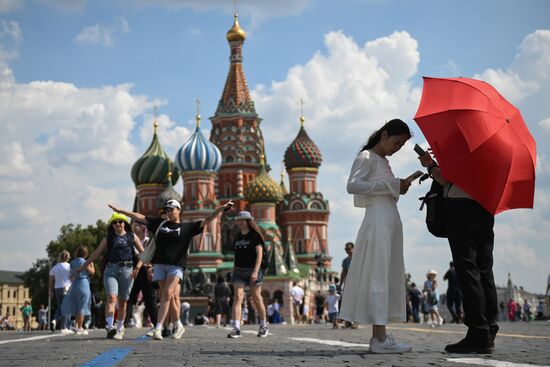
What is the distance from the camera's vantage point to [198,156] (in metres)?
68.6

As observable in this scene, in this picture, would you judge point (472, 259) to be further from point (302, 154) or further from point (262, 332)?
point (302, 154)

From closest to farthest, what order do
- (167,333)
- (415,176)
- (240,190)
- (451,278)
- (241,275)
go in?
(415,176) → (241,275) → (167,333) → (451,278) → (240,190)

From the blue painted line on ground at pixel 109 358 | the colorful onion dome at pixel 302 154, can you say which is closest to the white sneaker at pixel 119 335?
the blue painted line on ground at pixel 109 358

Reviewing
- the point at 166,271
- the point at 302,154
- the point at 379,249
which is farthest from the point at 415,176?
the point at 302,154

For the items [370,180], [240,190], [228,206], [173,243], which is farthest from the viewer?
[240,190]

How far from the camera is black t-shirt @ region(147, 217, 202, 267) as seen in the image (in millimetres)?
10453

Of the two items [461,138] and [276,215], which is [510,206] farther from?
[276,215]

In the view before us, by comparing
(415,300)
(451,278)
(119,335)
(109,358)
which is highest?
(451,278)

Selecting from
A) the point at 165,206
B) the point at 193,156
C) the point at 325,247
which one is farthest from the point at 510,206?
the point at 325,247

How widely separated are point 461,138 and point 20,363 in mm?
3791

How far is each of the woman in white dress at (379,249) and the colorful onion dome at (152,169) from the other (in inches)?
2607

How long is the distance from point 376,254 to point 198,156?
6199 centimetres

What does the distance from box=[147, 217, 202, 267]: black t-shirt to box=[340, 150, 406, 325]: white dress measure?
12.0 ft

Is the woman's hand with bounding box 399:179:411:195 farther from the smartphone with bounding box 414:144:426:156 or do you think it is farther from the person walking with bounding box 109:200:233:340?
the person walking with bounding box 109:200:233:340
